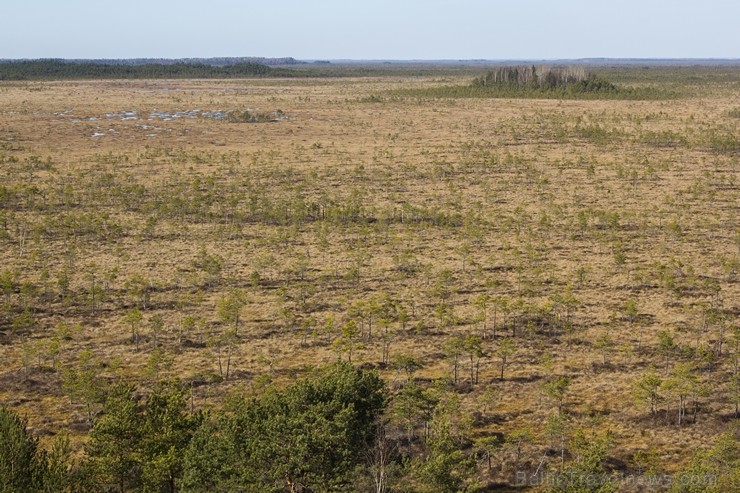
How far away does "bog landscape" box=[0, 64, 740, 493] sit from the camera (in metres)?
11.0

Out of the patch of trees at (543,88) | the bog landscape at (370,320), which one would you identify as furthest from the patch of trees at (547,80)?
the bog landscape at (370,320)

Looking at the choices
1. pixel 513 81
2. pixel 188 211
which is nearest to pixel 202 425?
pixel 188 211

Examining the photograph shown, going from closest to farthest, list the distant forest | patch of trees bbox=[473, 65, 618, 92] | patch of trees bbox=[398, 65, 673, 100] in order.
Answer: patch of trees bbox=[398, 65, 673, 100], patch of trees bbox=[473, 65, 618, 92], the distant forest

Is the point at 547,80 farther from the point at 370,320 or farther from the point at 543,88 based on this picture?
the point at 370,320

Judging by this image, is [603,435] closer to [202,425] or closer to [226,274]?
[202,425]

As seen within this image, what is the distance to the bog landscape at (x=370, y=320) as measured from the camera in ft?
36.1

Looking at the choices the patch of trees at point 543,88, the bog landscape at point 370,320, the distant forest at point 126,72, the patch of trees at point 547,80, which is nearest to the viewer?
the bog landscape at point 370,320

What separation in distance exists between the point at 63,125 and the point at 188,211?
33442mm

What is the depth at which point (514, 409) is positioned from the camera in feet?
50.5

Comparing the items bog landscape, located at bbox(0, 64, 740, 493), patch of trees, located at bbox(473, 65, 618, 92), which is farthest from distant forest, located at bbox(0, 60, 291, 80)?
bog landscape, located at bbox(0, 64, 740, 493)

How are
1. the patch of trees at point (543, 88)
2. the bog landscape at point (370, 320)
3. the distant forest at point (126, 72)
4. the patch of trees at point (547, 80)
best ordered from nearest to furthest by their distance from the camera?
the bog landscape at point (370, 320)
the patch of trees at point (543, 88)
the patch of trees at point (547, 80)
the distant forest at point (126, 72)

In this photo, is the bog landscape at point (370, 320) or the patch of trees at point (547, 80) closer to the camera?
the bog landscape at point (370, 320)

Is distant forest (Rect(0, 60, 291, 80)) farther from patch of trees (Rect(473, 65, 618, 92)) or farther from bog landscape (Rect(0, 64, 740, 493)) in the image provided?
bog landscape (Rect(0, 64, 740, 493))

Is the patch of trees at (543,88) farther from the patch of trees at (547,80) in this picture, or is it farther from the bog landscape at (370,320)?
the bog landscape at (370,320)
